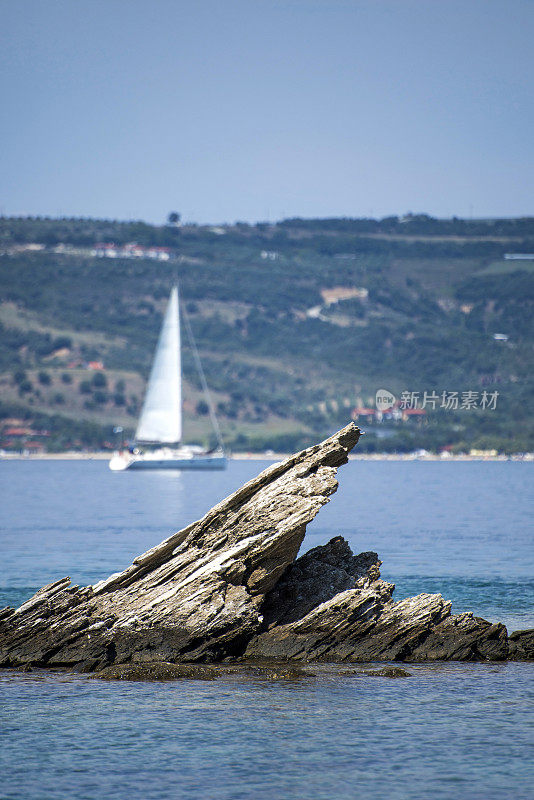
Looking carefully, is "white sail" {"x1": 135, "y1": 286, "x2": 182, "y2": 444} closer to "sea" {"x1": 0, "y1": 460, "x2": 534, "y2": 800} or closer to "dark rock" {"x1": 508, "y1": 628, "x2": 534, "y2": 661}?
"sea" {"x1": 0, "y1": 460, "x2": 534, "y2": 800}

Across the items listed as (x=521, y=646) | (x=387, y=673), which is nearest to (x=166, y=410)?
(x=521, y=646)

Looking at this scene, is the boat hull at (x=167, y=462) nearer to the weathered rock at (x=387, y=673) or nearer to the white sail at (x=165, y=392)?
the white sail at (x=165, y=392)

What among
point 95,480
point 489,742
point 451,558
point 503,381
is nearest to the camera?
point 489,742

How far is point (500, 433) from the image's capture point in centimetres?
16112

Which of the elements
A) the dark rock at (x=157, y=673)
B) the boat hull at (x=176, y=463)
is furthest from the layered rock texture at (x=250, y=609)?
the boat hull at (x=176, y=463)

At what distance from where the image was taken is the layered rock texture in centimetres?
1981

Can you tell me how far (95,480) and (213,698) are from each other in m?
110

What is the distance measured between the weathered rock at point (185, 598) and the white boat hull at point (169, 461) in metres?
106

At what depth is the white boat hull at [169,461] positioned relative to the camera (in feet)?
416

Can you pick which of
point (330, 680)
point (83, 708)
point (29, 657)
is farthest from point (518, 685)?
point (29, 657)

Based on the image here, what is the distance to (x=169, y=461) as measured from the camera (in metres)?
127

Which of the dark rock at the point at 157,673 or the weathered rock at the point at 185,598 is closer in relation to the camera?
the dark rock at the point at 157,673

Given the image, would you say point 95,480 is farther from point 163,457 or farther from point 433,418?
point 433,418
